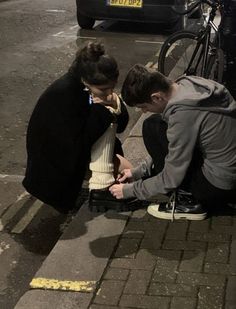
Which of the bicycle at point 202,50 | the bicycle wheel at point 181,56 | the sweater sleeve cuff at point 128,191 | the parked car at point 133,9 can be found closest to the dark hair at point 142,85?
the sweater sleeve cuff at point 128,191

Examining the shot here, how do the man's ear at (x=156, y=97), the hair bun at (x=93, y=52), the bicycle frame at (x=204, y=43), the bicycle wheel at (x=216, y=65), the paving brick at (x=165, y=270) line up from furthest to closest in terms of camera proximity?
the bicycle frame at (x=204, y=43), the bicycle wheel at (x=216, y=65), the hair bun at (x=93, y=52), the man's ear at (x=156, y=97), the paving brick at (x=165, y=270)

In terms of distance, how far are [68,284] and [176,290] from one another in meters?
0.55

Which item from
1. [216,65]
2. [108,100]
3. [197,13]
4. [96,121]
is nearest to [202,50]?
[216,65]

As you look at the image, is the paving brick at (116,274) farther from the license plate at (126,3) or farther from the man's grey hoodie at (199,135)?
the license plate at (126,3)

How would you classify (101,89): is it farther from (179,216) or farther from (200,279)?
(200,279)

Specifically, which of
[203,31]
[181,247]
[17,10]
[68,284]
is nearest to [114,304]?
[68,284]

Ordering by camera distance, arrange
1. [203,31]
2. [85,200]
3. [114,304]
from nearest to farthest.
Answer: [114,304] → [85,200] → [203,31]

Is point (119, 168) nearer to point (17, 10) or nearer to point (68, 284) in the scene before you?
point (68, 284)

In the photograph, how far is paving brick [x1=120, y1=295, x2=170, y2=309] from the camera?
2.84m

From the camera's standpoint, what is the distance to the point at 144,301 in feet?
9.45

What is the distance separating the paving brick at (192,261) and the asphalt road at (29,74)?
0.91 metres

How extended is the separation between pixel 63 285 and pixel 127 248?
Answer: 0.46 m

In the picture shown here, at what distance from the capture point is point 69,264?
3252 mm

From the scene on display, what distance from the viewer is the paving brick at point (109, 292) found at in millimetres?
2904
